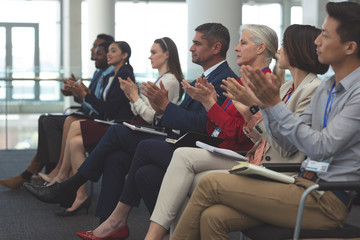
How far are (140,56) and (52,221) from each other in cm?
1395

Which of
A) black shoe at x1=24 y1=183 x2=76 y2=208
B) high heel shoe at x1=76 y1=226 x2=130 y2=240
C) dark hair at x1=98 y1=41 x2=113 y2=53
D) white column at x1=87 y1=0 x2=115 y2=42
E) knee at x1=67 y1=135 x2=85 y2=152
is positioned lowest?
high heel shoe at x1=76 y1=226 x2=130 y2=240

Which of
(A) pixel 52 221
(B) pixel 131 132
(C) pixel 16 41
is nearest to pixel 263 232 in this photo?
(B) pixel 131 132

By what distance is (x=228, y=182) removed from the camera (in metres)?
2.08

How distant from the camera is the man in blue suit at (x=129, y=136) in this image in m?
3.37

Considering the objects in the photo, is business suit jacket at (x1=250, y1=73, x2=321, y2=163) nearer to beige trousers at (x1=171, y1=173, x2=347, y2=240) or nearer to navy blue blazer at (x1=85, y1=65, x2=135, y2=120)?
beige trousers at (x1=171, y1=173, x2=347, y2=240)

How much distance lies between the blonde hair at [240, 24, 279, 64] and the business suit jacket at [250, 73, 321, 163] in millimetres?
607

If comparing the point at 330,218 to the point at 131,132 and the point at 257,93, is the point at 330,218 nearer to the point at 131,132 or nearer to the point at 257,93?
the point at 257,93

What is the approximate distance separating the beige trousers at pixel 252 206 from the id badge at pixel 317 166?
2.2 inches

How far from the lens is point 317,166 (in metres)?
2.07

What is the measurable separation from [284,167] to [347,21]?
63cm

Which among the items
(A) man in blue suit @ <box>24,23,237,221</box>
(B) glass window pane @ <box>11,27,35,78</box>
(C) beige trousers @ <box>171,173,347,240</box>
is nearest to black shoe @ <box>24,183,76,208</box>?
(A) man in blue suit @ <box>24,23,237,221</box>

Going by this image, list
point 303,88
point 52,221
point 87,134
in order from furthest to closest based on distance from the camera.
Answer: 1. point 87,134
2. point 52,221
3. point 303,88

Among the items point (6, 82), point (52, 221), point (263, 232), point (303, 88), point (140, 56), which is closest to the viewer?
point (263, 232)

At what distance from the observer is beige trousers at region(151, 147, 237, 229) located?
254 cm
